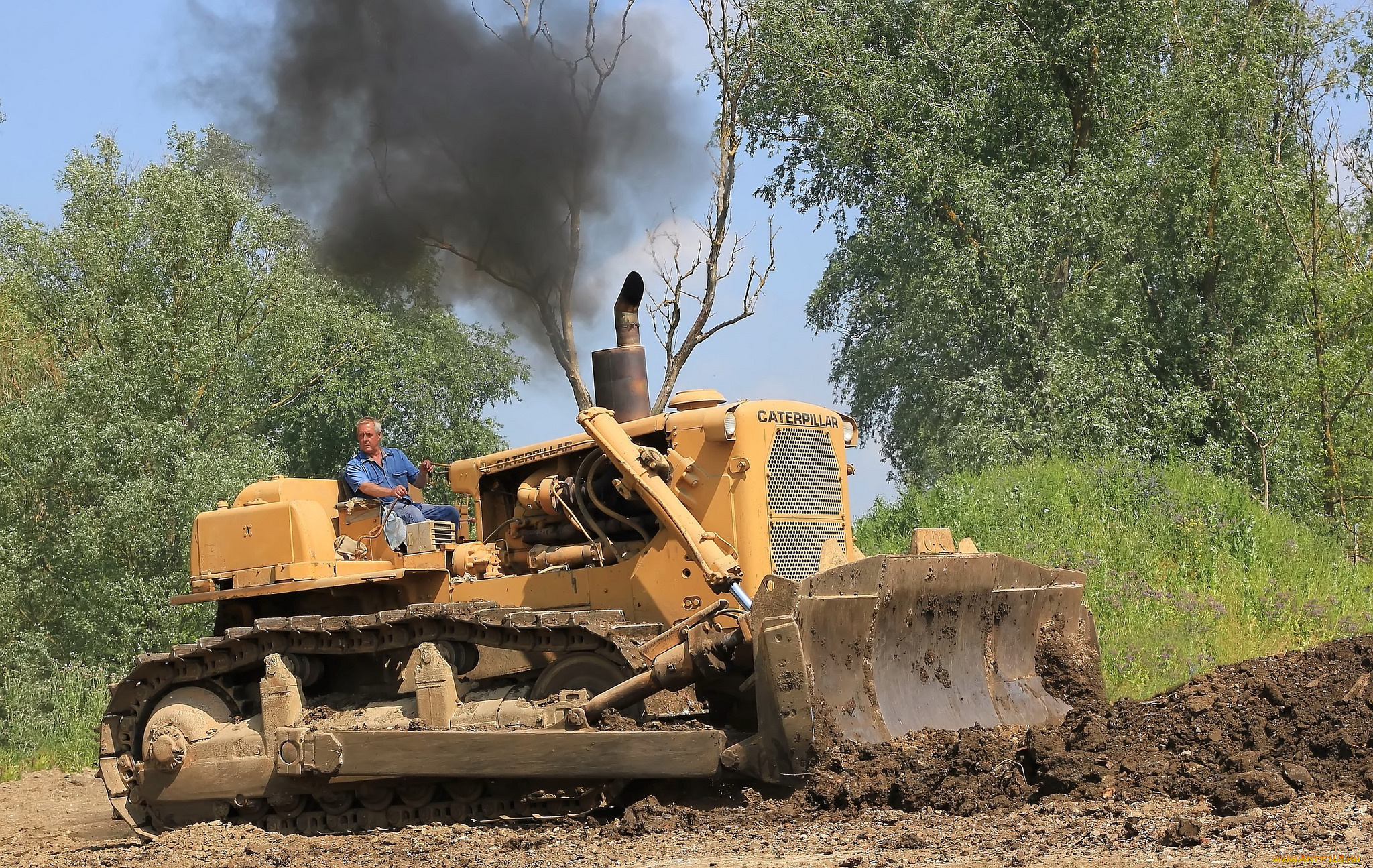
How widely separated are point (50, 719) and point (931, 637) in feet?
41.6

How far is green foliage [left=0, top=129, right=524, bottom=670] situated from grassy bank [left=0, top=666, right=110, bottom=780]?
457 mm

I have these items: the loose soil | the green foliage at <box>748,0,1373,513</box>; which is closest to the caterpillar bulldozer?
the loose soil

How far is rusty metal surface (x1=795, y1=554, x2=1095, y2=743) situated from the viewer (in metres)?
7.31

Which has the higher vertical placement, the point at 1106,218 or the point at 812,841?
the point at 1106,218

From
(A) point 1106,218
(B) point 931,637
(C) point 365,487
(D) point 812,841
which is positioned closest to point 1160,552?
(A) point 1106,218

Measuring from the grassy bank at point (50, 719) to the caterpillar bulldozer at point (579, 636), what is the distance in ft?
22.3

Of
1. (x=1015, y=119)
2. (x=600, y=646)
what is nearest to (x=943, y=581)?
(x=600, y=646)

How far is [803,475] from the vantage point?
8.72 meters

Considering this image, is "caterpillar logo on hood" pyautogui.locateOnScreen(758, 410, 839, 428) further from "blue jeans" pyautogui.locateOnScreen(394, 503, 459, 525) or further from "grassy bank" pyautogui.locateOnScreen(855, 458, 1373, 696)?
"grassy bank" pyautogui.locateOnScreen(855, 458, 1373, 696)

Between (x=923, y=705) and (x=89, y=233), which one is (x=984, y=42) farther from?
(x=923, y=705)

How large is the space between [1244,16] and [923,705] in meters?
17.8

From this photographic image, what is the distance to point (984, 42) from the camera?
21.7 m

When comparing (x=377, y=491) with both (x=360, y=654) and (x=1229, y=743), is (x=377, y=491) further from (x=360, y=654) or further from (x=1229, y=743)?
(x=1229, y=743)

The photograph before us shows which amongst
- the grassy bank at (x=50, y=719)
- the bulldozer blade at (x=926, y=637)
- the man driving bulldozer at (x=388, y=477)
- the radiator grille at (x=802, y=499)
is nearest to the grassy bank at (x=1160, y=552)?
the bulldozer blade at (x=926, y=637)
